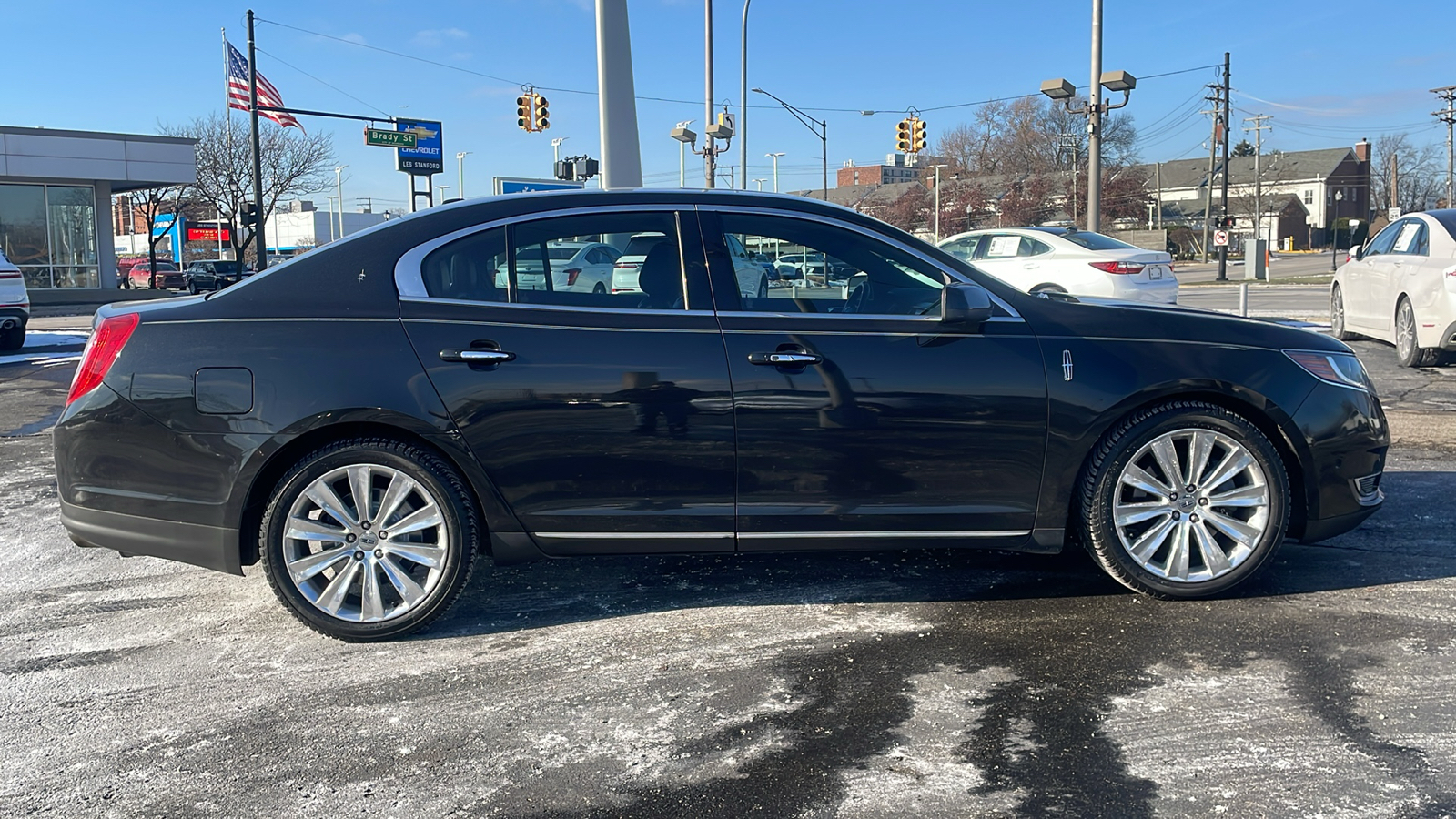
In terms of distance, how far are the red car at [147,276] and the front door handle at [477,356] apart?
4631cm

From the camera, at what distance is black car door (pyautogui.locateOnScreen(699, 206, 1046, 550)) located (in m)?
4.08

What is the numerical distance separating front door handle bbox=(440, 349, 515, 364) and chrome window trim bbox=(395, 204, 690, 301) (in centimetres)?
21

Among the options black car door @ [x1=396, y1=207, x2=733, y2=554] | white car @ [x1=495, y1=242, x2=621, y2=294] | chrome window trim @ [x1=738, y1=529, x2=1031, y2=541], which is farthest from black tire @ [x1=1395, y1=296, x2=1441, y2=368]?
white car @ [x1=495, y1=242, x2=621, y2=294]

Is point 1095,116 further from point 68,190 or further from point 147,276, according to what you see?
point 147,276

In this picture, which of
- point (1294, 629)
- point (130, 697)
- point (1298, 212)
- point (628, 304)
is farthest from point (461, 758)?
point (1298, 212)

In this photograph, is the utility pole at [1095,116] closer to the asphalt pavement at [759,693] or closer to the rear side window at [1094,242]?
the rear side window at [1094,242]

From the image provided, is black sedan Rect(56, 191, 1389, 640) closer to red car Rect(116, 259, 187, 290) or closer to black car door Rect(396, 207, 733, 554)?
black car door Rect(396, 207, 733, 554)

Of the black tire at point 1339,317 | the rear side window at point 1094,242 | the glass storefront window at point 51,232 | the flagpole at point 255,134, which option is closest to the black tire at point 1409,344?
the black tire at point 1339,317

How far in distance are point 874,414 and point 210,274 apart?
44828 millimetres

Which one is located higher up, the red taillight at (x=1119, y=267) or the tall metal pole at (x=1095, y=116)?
the tall metal pole at (x=1095, y=116)

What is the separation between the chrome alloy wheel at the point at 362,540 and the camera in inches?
159

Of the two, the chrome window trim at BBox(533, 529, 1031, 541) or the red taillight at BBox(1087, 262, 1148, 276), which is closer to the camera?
the chrome window trim at BBox(533, 529, 1031, 541)

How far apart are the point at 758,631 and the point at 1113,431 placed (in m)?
1.58

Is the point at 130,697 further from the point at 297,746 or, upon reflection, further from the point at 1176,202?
the point at 1176,202
